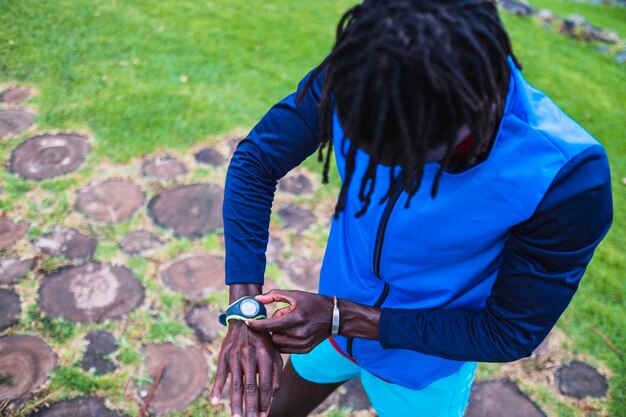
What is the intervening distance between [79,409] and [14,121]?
8.01 ft

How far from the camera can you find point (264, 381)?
1493 mm

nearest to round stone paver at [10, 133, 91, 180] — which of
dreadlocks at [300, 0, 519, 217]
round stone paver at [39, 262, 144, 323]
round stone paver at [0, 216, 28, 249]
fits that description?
round stone paver at [0, 216, 28, 249]

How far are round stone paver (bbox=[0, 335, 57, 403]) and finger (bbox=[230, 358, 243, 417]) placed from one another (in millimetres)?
1451

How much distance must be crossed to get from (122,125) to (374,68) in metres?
3.44

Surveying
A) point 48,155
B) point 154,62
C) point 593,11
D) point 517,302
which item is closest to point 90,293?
point 48,155

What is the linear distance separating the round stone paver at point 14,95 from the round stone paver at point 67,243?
1.55m

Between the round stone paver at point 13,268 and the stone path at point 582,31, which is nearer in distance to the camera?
the round stone paver at point 13,268

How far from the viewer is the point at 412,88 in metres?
0.97

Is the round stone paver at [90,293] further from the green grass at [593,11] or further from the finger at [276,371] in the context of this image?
the green grass at [593,11]

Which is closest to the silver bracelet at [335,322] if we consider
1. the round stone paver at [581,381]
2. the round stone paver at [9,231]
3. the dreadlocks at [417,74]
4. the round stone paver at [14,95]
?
the dreadlocks at [417,74]

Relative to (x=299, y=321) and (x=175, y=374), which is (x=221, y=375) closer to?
(x=299, y=321)

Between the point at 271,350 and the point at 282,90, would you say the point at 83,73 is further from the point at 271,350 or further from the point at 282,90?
the point at 271,350

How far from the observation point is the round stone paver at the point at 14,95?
13.6ft

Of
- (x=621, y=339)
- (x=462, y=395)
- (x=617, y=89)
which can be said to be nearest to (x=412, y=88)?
(x=462, y=395)
